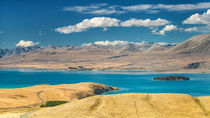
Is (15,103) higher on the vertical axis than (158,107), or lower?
lower

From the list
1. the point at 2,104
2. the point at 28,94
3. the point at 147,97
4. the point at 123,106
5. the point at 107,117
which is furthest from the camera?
the point at 28,94

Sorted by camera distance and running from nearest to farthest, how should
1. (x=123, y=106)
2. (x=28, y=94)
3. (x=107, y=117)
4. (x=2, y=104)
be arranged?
(x=107, y=117) < (x=123, y=106) < (x=2, y=104) < (x=28, y=94)

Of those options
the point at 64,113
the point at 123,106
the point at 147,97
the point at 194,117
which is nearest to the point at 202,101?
the point at 194,117

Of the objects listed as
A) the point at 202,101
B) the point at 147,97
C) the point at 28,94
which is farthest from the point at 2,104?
the point at 202,101

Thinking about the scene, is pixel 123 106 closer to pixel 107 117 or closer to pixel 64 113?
pixel 107 117

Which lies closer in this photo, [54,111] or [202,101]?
[54,111]

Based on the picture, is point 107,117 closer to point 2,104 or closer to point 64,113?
point 64,113
